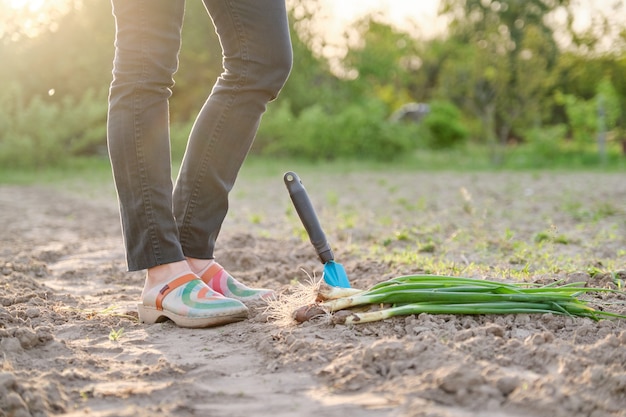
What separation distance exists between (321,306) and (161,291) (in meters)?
0.52

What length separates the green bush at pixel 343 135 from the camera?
48.1ft

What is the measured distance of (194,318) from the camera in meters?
2.44

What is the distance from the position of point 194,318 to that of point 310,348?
54 centimetres

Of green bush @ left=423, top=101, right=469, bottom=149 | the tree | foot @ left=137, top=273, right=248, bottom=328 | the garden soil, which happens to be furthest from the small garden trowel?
green bush @ left=423, top=101, right=469, bottom=149

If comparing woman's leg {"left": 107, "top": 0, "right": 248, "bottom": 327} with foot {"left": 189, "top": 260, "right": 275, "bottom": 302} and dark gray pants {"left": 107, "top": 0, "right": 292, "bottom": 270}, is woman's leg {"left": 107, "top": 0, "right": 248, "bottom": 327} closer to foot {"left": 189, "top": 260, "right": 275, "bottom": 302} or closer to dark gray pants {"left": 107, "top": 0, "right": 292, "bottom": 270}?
dark gray pants {"left": 107, "top": 0, "right": 292, "bottom": 270}

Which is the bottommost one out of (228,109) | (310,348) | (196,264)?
(310,348)

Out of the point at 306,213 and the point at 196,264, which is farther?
the point at 196,264

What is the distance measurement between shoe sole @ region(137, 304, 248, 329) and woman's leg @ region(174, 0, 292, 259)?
0.26 meters

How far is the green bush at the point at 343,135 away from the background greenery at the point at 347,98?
0.02 meters

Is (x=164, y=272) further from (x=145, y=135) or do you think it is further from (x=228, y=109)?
(x=228, y=109)

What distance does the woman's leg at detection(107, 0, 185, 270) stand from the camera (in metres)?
2.32

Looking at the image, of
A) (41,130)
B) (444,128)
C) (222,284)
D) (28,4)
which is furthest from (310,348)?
(444,128)

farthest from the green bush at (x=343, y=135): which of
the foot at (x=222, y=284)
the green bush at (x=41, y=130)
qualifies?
the foot at (x=222, y=284)

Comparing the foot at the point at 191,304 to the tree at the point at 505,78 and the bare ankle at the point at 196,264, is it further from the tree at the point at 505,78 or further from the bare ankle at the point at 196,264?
the tree at the point at 505,78
